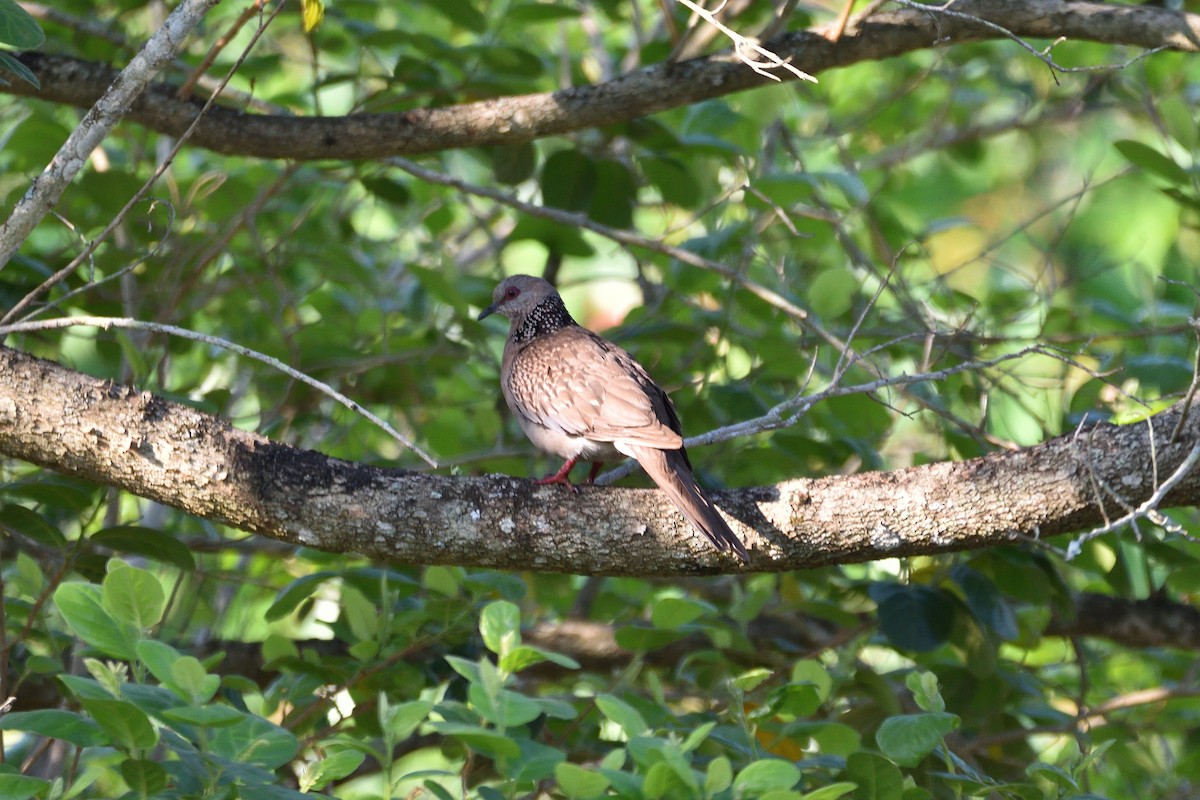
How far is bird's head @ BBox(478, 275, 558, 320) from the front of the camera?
16.2ft

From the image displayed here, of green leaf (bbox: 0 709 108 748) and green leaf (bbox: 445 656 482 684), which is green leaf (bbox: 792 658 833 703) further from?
green leaf (bbox: 0 709 108 748)

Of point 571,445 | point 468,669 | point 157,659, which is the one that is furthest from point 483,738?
point 571,445

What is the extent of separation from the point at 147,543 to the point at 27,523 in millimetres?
368

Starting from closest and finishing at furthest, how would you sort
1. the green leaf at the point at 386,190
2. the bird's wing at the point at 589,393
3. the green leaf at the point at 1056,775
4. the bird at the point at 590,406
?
the green leaf at the point at 1056,775 → the bird at the point at 590,406 → the bird's wing at the point at 589,393 → the green leaf at the point at 386,190

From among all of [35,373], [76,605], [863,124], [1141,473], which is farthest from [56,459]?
[863,124]

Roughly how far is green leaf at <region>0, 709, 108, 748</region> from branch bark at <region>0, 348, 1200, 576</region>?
0.81 metres

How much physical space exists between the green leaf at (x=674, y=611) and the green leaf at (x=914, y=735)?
2.47ft

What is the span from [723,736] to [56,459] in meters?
1.68

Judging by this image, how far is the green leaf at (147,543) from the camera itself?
10.4 ft

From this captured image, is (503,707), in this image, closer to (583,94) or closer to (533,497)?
(533,497)

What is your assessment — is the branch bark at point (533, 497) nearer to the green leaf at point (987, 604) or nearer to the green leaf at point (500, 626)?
the green leaf at point (500, 626)

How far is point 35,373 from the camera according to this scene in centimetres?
276

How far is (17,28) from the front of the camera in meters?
2.84

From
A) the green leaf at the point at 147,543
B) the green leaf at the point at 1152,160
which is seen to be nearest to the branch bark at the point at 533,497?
the green leaf at the point at 147,543
